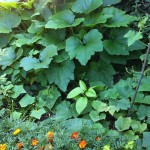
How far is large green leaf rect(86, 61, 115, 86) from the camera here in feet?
10.2

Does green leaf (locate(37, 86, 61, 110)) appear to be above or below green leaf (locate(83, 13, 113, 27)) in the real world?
below

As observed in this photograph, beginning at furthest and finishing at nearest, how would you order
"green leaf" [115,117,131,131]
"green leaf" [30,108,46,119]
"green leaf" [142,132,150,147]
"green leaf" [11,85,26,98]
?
"green leaf" [11,85,26,98] < "green leaf" [30,108,46,119] < "green leaf" [115,117,131,131] < "green leaf" [142,132,150,147]

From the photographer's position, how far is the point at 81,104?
2.73 metres

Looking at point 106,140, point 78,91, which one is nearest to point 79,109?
point 78,91

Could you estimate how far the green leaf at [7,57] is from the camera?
320cm

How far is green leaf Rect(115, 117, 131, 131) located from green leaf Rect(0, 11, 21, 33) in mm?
1631

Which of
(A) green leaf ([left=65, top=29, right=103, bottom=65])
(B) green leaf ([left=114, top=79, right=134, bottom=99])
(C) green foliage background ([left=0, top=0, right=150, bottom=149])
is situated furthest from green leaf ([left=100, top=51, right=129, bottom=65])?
(B) green leaf ([left=114, top=79, right=134, bottom=99])

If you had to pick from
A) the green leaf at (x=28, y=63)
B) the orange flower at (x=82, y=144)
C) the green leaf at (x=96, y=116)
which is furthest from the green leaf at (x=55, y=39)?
the orange flower at (x=82, y=144)

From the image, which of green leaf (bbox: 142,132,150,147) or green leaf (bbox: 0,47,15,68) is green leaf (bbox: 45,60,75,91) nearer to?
green leaf (bbox: 0,47,15,68)

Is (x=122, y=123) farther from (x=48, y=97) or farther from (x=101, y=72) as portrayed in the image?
(x=48, y=97)

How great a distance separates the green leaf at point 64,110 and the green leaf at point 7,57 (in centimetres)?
74

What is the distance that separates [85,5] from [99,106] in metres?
1.14

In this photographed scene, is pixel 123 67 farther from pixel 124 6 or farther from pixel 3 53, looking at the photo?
pixel 3 53

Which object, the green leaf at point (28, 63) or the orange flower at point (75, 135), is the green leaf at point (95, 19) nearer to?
the green leaf at point (28, 63)
